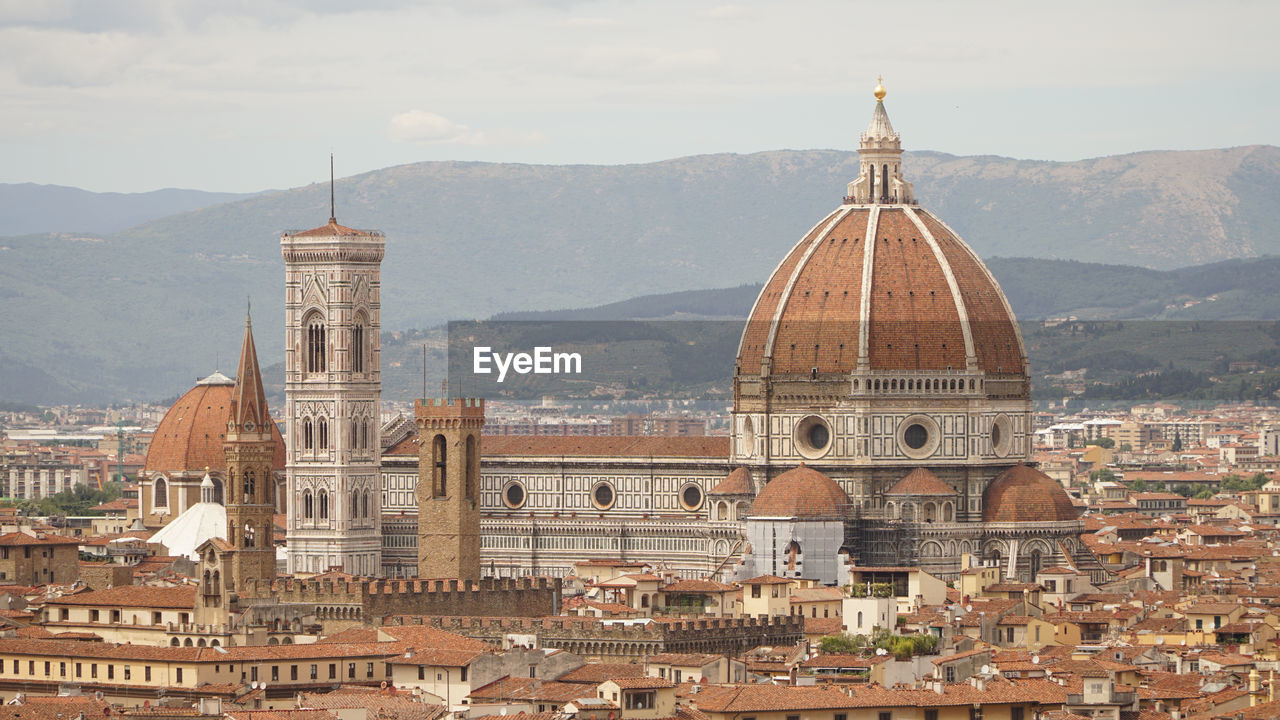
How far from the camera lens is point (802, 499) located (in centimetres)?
11688

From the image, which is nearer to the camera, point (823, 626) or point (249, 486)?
point (823, 626)

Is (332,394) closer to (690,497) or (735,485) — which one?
(690,497)

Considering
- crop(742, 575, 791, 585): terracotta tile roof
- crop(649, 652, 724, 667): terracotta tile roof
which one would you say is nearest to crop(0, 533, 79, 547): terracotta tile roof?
crop(742, 575, 791, 585): terracotta tile roof

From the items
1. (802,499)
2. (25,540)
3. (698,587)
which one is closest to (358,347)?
(802,499)

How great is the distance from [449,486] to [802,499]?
41.1 ft

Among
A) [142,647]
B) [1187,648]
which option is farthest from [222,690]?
[1187,648]

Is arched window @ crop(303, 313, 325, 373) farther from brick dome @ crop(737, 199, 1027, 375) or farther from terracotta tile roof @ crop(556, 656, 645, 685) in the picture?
terracotta tile roof @ crop(556, 656, 645, 685)

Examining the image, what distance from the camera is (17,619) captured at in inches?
3337

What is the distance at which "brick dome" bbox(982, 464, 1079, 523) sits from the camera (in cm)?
11869

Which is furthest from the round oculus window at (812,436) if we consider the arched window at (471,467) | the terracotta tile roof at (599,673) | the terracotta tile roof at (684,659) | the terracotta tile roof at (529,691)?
the terracotta tile roof at (529,691)

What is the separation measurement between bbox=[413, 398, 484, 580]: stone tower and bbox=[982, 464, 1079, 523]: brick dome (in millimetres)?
18505

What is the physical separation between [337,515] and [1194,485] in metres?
85.6

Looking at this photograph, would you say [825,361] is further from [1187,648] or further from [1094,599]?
[1187,648]

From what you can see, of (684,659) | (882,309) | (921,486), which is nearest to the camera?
(684,659)
